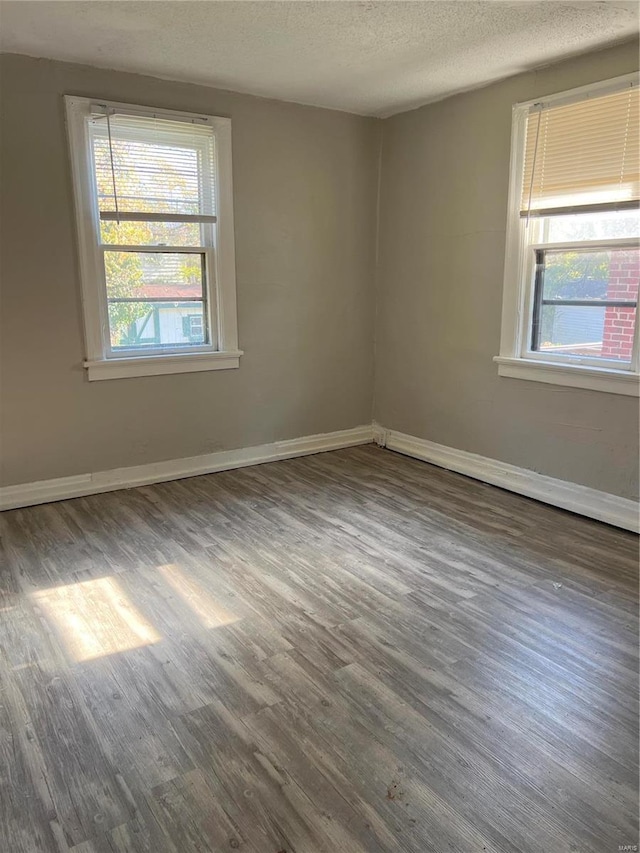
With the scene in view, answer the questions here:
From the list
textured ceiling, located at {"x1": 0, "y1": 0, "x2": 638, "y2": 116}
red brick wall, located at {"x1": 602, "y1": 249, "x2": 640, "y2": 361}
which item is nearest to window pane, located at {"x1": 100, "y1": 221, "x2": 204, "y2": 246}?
textured ceiling, located at {"x1": 0, "y1": 0, "x2": 638, "y2": 116}

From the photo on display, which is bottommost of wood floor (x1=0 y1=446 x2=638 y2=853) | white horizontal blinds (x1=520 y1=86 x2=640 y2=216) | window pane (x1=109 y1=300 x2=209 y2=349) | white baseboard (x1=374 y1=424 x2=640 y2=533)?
wood floor (x1=0 y1=446 x2=638 y2=853)

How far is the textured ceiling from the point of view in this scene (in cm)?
272

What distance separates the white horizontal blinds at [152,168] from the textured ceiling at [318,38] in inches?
11.8

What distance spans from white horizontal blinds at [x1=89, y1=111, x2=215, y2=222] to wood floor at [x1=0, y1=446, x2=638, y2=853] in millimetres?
1901

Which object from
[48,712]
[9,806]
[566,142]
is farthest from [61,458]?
[566,142]

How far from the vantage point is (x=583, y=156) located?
3.36 meters

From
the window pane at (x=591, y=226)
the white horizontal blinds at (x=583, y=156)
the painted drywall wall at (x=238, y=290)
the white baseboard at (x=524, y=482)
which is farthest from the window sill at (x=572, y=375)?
the painted drywall wall at (x=238, y=290)

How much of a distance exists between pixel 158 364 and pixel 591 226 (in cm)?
275

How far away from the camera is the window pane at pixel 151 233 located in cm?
377

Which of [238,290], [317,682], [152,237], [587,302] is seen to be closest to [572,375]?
[587,302]

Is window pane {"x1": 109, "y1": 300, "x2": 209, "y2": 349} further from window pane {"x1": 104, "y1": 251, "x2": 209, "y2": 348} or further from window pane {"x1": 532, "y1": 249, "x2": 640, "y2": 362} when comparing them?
window pane {"x1": 532, "y1": 249, "x2": 640, "y2": 362}

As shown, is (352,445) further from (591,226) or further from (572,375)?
(591,226)

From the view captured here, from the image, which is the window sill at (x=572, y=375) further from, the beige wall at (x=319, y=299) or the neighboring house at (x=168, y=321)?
the neighboring house at (x=168, y=321)

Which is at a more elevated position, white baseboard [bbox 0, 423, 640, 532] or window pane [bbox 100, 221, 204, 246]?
window pane [bbox 100, 221, 204, 246]
